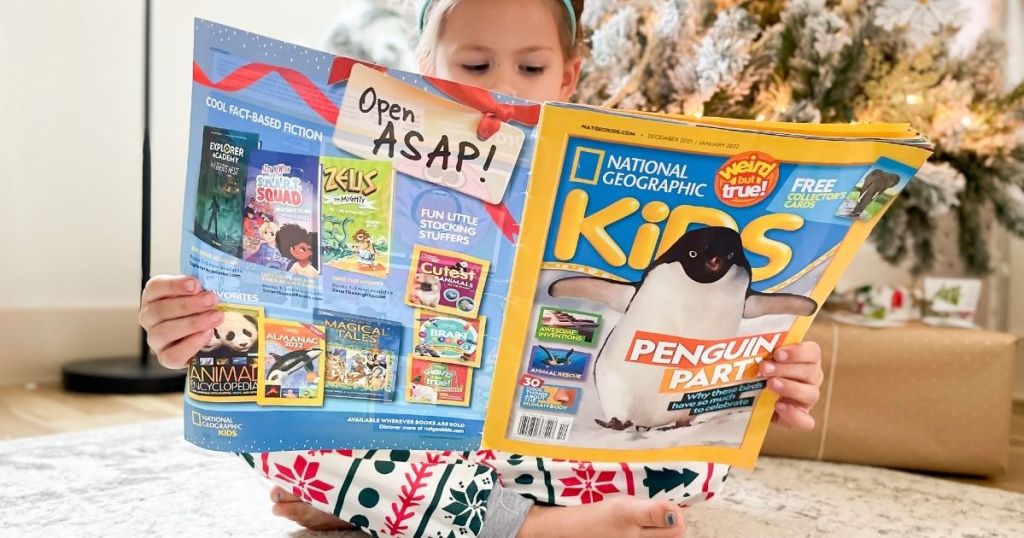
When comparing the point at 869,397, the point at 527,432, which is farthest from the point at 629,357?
the point at 869,397

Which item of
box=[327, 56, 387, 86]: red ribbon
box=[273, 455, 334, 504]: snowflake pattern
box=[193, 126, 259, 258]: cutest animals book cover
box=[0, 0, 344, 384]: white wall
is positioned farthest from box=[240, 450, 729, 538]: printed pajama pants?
box=[0, 0, 344, 384]: white wall

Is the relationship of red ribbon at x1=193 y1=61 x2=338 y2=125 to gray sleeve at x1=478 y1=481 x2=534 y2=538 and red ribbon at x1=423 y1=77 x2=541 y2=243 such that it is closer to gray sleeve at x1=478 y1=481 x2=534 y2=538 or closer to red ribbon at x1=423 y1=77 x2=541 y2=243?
red ribbon at x1=423 y1=77 x2=541 y2=243

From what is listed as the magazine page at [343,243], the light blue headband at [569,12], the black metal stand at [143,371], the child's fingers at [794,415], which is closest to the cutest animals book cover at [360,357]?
the magazine page at [343,243]

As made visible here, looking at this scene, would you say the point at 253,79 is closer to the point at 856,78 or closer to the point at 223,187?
the point at 223,187

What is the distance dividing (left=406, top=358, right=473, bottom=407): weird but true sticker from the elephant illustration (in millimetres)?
315

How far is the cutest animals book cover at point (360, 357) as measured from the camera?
0.66 metres

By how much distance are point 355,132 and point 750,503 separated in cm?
65

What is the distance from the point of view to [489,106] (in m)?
0.60

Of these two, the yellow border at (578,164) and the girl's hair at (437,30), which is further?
the girl's hair at (437,30)

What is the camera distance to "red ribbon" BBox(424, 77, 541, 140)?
0.60 meters

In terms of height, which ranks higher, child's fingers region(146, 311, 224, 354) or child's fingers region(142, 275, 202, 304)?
child's fingers region(142, 275, 202, 304)

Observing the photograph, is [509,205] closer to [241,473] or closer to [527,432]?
[527,432]

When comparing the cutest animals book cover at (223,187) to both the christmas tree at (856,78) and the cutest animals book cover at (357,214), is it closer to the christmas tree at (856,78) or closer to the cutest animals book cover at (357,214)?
the cutest animals book cover at (357,214)

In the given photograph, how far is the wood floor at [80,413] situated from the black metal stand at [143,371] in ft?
0.08
